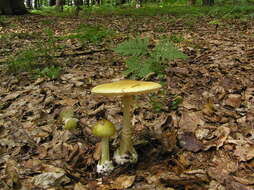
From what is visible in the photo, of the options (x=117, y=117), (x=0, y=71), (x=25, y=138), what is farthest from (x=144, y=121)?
(x=0, y=71)

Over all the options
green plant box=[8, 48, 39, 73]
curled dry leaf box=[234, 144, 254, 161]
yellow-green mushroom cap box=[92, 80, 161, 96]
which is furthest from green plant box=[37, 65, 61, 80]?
curled dry leaf box=[234, 144, 254, 161]

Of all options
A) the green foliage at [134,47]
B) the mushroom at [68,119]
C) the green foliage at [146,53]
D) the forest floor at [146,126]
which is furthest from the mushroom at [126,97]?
the green foliage at [134,47]

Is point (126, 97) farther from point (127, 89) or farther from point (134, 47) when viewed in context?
point (134, 47)

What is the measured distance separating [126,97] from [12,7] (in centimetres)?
1474

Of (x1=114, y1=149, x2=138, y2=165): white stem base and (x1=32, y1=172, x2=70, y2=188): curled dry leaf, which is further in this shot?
(x1=114, y1=149, x2=138, y2=165): white stem base

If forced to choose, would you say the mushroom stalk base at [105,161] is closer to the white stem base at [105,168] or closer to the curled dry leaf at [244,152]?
the white stem base at [105,168]

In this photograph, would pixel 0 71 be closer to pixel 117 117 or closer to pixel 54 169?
pixel 117 117

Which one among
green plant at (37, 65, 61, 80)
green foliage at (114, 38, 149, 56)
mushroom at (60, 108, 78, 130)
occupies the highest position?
green foliage at (114, 38, 149, 56)

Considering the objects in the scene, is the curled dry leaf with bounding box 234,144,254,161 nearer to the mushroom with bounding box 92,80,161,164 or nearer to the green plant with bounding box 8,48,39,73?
the mushroom with bounding box 92,80,161,164

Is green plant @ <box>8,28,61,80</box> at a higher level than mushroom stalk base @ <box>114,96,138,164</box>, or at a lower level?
higher

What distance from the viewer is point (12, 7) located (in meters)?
14.9

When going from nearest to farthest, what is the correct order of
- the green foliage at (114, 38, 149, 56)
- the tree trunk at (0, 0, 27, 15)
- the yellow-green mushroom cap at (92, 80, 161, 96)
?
the yellow-green mushroom cap at (92, 80, 161, 96) < the green foliage at (114, 38, 149, 56) < the tree trunk at (0, 0, 27, 15)

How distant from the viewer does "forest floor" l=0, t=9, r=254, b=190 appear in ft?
8.34

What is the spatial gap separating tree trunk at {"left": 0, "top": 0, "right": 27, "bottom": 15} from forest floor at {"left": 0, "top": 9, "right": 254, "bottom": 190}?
1050 centimetres
